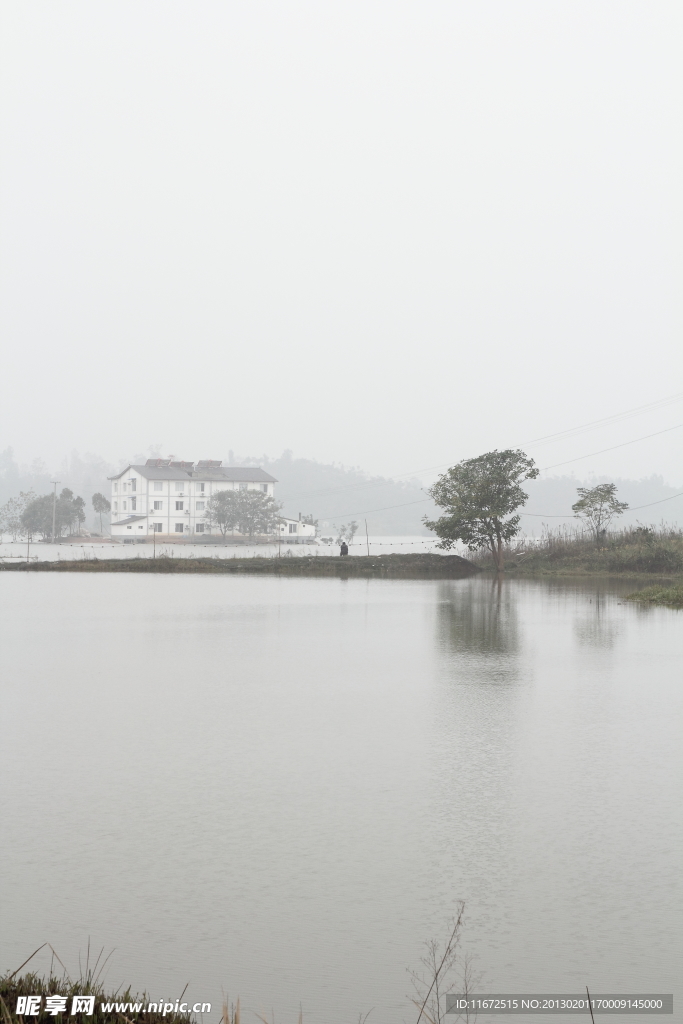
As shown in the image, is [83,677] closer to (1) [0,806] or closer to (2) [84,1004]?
(1) [0,806]

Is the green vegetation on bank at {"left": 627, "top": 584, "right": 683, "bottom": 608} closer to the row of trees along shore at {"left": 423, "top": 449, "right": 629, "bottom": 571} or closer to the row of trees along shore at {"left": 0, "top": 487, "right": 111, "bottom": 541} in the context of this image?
the row of trees along shore at {"left": 423, "top": 449, "right": 629, "bottom": 571}

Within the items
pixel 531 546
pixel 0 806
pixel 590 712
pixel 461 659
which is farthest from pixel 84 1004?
pixel 531 546

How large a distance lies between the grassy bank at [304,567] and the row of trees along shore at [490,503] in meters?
1.08

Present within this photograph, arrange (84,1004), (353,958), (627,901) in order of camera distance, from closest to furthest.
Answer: (84,1004) < (353,958) < (627,901)

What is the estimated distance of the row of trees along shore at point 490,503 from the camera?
4034cm

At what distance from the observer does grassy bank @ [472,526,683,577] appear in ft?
125

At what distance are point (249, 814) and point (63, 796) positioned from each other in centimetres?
144

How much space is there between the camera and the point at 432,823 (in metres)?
6.34

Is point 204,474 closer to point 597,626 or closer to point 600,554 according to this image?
point 600,554

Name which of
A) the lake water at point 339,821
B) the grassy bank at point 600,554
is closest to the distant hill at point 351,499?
the grassy bank at point 600,554

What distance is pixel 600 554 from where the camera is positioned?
135 feet

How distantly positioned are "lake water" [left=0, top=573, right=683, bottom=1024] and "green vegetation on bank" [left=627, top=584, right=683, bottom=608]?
10.2m

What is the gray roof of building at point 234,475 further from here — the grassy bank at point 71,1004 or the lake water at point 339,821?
the grassy bank at point 71,1004

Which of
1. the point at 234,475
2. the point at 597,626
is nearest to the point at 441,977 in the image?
the point at 597,626
